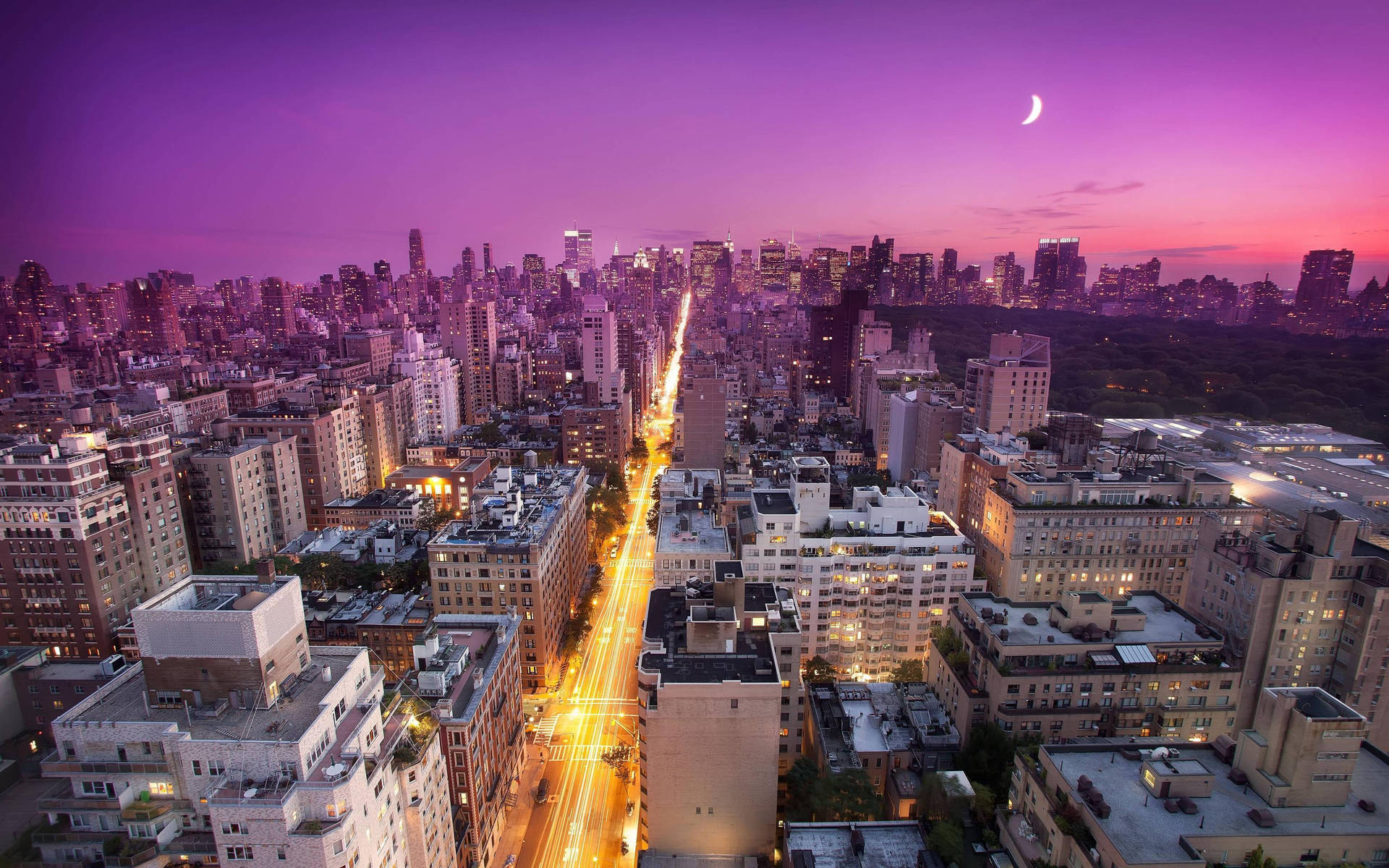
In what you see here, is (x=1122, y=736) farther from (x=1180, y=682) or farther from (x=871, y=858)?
(x=871, y=858)

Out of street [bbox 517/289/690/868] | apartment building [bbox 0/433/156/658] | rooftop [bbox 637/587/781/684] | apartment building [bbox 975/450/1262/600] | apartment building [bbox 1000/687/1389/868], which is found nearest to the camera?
apartment building [bbox 1000/687/1389/868]

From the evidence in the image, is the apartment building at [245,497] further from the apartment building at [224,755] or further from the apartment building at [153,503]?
the apartment building at [224,755]

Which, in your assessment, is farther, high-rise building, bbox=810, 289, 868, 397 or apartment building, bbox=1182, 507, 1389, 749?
high-rise building, bbox=810, 289, 868, 397

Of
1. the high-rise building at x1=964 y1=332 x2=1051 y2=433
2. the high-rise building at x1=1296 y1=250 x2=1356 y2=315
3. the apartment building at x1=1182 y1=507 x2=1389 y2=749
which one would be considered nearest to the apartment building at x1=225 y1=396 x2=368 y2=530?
the high-rise building at x1=964 y1=332 x2=1051 y2=433

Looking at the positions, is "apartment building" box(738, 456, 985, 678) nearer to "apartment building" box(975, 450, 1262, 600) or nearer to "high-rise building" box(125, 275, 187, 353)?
"apartment building" box(975, 450, 1262, 600)

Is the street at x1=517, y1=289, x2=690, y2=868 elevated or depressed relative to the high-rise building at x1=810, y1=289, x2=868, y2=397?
depressed

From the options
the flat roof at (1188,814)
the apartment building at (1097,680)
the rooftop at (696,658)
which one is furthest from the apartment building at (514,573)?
the flat roof at (1188,814)

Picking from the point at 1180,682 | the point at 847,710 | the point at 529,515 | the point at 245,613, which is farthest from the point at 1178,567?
the point at 245,613
